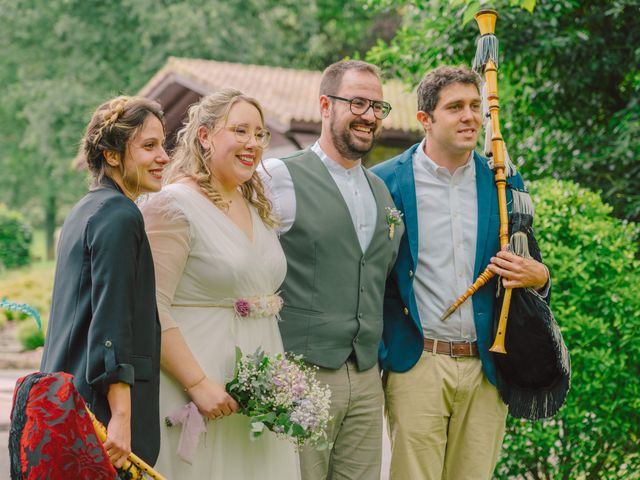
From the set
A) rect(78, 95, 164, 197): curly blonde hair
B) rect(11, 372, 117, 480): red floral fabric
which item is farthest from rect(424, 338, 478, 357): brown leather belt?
rect(11, 372, 117, 480): red floral fabric

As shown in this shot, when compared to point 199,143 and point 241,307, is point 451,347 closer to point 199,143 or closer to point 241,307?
point 241,307

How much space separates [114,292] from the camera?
267cm

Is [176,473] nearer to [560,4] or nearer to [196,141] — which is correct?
[196,141]

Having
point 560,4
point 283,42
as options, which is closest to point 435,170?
point 560,4

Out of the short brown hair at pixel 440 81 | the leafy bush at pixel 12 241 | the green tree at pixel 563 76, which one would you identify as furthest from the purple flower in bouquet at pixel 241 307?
the leafy bush at pixel 12 241

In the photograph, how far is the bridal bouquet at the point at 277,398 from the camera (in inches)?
120

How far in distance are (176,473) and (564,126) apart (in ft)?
17.4

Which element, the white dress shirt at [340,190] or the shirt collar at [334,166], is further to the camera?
the shirt collar at [334,166]

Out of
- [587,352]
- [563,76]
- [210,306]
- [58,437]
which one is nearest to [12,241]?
[563,76]

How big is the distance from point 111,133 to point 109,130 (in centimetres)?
1

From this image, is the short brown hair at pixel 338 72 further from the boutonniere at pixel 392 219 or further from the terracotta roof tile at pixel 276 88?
the terracotta roof tile at pixel 276 88

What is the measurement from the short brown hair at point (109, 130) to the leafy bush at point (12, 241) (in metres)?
23.7

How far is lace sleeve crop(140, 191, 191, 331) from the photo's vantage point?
306 centimetres

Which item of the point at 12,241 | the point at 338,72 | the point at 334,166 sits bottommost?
the point at 12,241
